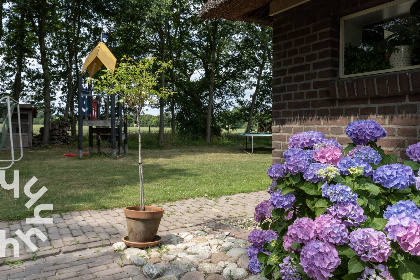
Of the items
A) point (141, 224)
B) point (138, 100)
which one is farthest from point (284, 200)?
point (138, 100)

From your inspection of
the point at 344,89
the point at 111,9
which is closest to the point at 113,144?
the point at 111,9

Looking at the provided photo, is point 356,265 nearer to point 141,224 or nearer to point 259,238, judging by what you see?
point 259,238

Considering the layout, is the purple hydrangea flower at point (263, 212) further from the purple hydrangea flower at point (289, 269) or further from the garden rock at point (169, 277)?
the garden rock at point (169, 277)

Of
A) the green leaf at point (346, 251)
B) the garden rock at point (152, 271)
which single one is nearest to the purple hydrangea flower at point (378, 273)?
the green leaf at point (346, 251)

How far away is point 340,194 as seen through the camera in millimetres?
2057

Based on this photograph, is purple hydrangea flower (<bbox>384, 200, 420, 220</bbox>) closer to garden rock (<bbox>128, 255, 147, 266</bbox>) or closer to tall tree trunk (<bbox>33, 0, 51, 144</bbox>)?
garden rock (<bbox>128, 255, 147, 266</bbox>)

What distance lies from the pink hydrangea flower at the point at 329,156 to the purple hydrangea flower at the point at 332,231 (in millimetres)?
428

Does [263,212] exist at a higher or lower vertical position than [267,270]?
higher

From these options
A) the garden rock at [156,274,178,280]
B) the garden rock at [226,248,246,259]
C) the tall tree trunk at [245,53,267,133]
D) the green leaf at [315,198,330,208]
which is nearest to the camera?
the green leaf at [315,198,330,208]

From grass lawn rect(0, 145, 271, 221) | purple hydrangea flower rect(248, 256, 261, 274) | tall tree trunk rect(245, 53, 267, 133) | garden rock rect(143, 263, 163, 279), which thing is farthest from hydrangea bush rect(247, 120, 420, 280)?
tall tree trunk rect(245, 53, 267, 133)

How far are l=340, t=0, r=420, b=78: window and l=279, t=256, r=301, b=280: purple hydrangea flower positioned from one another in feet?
5.93

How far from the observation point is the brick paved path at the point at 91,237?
300 centimetres

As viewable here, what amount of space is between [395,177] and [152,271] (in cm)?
196

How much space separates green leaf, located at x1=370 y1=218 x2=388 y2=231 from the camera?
2.04 meters
